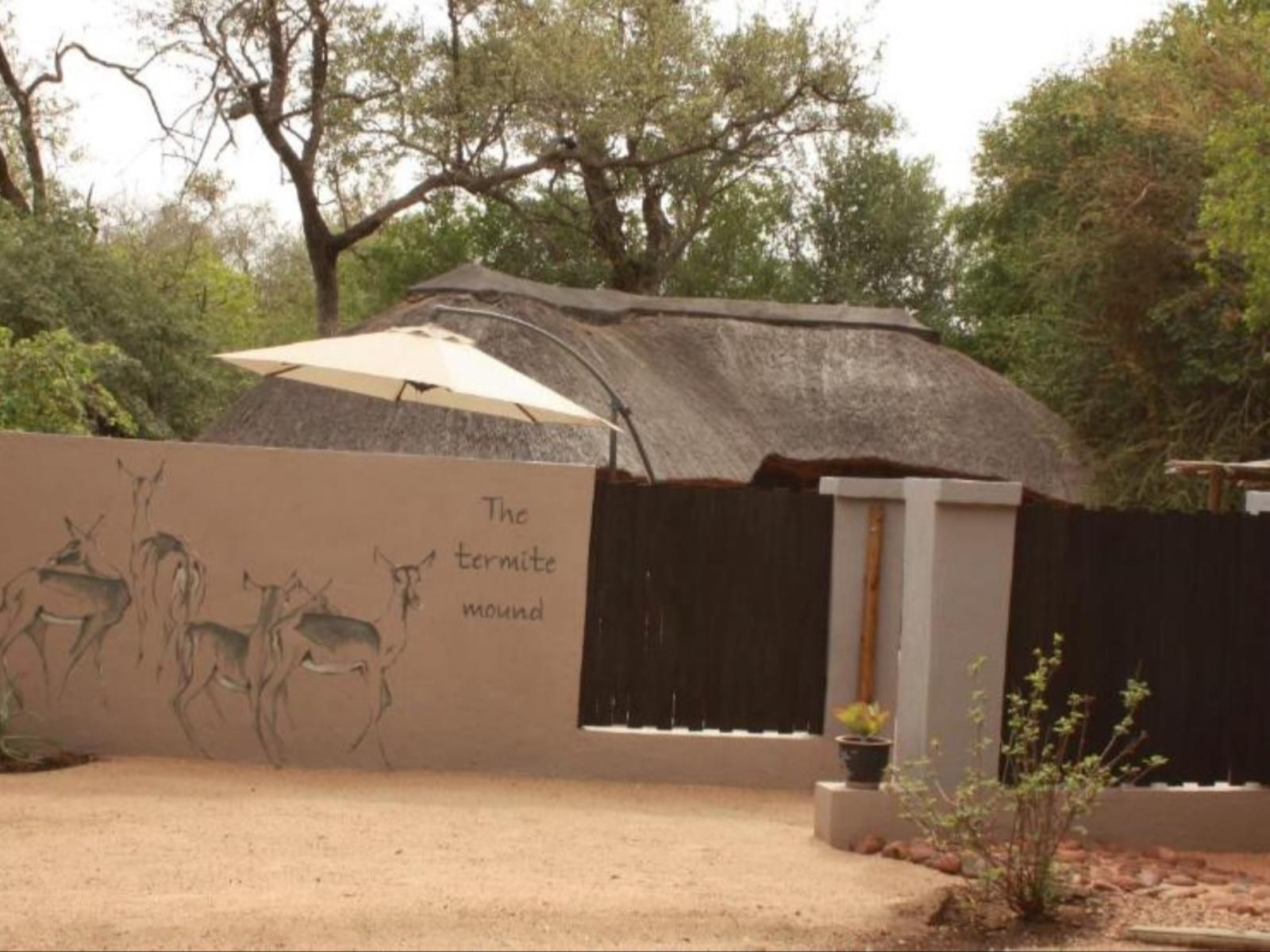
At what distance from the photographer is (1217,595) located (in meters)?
8.73

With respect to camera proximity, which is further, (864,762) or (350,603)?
(350,603)

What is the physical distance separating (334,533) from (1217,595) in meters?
4.32

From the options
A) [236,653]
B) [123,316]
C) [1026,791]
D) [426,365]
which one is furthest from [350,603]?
[123,316]

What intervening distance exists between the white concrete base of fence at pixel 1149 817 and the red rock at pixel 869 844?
0.09ft

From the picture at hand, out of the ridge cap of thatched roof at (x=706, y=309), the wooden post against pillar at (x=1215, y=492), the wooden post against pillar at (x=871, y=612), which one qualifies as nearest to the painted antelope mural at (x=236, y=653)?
the wooden post against pillar at (x=871, y=612)

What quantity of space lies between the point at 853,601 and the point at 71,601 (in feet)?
13.1

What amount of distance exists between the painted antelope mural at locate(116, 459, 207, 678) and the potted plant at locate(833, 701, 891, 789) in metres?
3.55

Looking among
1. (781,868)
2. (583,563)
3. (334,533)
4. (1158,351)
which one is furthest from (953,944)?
(1158,351)

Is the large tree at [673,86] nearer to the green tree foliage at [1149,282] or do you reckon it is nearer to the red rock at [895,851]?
the green tree foliage at [1149,282]

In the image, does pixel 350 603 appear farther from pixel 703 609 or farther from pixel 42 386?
pixel 42 386

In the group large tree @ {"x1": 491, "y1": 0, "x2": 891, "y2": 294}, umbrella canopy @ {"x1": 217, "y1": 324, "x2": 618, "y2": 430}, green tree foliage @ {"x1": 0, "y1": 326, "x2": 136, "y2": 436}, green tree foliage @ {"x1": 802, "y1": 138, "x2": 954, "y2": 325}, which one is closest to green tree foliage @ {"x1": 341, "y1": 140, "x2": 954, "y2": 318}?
green tree foliage @ {"x1": 802, "y1": 138, "x2": 954, "y2": 325}

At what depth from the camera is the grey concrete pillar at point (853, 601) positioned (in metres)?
9.62

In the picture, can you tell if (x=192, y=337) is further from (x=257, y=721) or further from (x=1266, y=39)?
(x=257, y=721)

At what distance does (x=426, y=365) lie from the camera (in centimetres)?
1196
